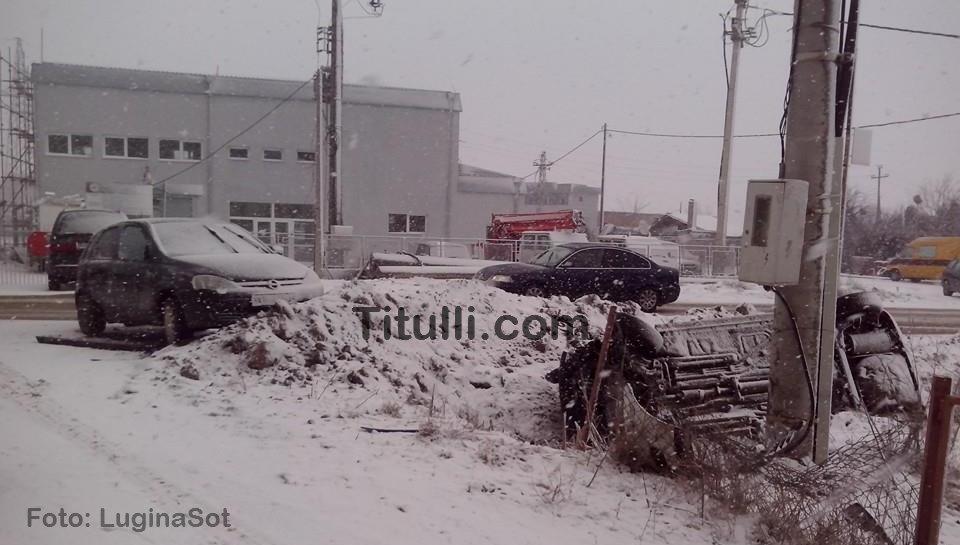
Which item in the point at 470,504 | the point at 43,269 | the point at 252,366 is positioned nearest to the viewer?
the point at 470,504

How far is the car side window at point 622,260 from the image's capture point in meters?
13.9

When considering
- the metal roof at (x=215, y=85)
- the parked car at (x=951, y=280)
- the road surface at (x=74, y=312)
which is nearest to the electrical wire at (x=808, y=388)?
the road surface at (x=74, y=312)

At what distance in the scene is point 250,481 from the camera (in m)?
3.85

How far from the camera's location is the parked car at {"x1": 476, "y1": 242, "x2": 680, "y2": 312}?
1301cm

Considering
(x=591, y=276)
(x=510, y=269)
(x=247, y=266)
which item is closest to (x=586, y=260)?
(x=591, y=276)

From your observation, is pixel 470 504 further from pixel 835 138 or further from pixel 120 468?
pixel 835 138

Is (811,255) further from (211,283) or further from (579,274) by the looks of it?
(579,274)

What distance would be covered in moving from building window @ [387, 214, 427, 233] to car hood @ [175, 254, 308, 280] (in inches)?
912

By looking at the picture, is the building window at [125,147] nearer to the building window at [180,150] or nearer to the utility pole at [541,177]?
the building window at [180,150]

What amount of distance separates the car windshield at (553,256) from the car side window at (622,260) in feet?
2.75

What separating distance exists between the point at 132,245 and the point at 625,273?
9427mm

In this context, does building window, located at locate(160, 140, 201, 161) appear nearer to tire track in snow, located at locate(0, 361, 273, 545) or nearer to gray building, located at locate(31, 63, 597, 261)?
gray building, located at locate(31, 63, 597, 261)

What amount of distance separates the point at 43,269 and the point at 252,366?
44.1 feet

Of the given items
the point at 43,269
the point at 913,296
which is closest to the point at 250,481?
the point at 43,269
